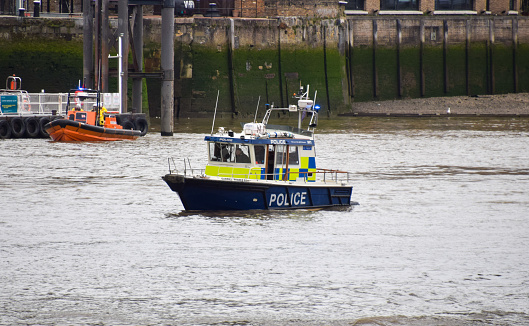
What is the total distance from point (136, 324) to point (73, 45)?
120 ft

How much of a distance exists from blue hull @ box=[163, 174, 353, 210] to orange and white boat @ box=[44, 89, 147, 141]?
670 inches

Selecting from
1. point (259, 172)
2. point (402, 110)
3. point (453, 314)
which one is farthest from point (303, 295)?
point (402, 110)

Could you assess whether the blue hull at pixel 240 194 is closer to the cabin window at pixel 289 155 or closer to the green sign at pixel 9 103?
the cabin window at pixel 289 155

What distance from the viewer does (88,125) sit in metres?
35.9

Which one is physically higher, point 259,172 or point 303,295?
point 259,172

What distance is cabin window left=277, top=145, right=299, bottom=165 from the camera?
64.9 ft

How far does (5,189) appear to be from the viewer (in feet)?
77.4

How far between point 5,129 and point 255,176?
20782 millimetres

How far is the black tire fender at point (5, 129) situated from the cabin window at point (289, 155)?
67.6 feet

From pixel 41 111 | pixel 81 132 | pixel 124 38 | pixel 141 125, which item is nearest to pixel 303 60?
pixel 124 38

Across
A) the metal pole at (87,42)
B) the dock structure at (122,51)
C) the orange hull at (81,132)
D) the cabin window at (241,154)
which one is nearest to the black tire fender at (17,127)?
the orange hull at (81,132)

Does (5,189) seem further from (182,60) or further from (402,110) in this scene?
(402,110)

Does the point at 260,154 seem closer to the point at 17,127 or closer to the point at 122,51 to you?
the point at 17,127

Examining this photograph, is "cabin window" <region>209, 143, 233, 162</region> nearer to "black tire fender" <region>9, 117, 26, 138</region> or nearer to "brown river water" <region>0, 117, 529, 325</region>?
"brown river water" <region>0, 117, 529, 325</region>
